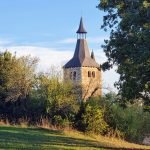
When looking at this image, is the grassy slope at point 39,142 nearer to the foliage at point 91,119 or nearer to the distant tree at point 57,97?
the foliage at point 91,119

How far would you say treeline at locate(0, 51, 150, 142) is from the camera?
131 feet

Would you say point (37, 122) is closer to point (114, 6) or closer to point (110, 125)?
point (110, 125)

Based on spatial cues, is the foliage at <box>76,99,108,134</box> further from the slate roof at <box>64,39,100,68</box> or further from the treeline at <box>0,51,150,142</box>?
the slate roof at <box>64,39,100,68</box>

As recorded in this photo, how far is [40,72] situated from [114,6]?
23680 mm

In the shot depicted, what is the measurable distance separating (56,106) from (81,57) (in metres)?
83.7

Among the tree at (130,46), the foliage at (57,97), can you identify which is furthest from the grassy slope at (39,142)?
the foliage at (57,97)

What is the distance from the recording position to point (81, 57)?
12594 cm

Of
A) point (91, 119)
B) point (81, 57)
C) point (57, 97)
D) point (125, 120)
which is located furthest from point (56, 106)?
point (81, 57)

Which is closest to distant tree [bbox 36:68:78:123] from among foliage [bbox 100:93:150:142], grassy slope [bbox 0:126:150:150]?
foliage [bbox 100:93:150:142]

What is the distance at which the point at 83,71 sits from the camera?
407 ft

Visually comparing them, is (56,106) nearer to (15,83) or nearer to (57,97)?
(57,97)

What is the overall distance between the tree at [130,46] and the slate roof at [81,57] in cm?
9659

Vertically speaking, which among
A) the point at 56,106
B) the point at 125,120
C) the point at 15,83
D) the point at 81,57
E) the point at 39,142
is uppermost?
the point at 81,57

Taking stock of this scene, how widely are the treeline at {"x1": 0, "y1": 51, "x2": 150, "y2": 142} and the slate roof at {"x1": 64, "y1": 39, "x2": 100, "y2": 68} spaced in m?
72.5
